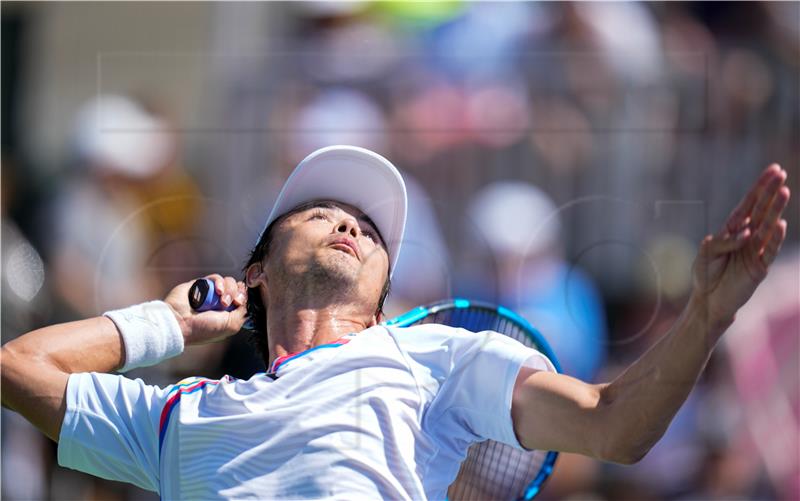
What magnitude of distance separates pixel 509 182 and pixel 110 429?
2.59 meters

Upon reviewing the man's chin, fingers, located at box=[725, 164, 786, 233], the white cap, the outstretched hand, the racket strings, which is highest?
fingers, located at box=[725, 164, 786, 233]

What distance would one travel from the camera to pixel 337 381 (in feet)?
9.80

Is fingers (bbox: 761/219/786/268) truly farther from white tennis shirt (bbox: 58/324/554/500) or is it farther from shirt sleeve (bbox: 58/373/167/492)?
shirt sleeve (bbox: 58/373/167/492)

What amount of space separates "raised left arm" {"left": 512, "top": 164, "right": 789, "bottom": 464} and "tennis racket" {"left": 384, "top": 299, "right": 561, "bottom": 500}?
745 mm

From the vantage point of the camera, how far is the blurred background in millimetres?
5012

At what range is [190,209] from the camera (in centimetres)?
547

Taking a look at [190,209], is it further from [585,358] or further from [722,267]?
[722,267]

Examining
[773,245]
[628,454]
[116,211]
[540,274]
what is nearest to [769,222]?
[773,245]

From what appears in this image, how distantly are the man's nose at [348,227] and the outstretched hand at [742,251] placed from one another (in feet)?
4.23

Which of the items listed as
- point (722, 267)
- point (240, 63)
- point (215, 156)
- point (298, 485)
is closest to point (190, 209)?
point (215, 156)

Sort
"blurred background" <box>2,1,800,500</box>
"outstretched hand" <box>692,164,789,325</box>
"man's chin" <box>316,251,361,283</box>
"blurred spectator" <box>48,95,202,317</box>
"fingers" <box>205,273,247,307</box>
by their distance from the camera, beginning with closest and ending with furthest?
"outstretched hand" <box>692,164,789,325</box> < "man's chin" <box>316,251,361,283</box> < "fingers" <box>205,273,247,307</box> < "blurred background" <box>2,1,800,500</box> < "blurred spectator" <box>48,95,202,317</box>

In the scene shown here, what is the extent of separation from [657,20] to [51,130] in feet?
10.6

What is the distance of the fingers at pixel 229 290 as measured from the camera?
11.8 feet

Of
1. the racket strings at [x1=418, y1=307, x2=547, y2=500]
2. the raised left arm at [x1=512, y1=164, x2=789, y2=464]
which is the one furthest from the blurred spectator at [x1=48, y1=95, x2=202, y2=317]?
the raised left arm at [x1=512, y1=164, x2=789, y2=464]
